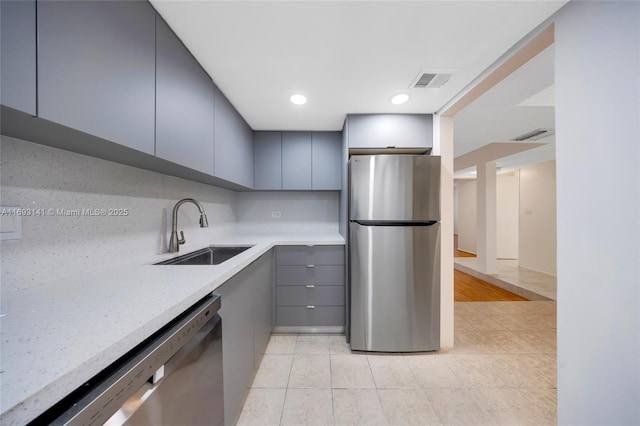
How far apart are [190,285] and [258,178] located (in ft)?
6.00

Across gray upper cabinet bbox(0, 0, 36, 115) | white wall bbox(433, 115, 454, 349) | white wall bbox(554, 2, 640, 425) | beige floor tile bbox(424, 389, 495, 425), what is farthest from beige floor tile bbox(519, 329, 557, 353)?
gray upper cabinet bbox(0, 0, 36, 115)

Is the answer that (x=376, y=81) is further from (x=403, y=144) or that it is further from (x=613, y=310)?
(x=613, y=310)

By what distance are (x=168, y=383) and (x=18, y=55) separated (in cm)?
100

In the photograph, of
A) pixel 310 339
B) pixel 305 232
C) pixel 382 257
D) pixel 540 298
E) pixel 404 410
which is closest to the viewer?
pixel 404 410

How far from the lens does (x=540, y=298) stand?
319cm

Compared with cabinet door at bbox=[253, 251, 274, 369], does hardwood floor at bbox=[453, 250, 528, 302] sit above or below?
below

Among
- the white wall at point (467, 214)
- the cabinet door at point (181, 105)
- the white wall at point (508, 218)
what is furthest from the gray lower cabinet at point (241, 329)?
the white wall at point (467, 214)

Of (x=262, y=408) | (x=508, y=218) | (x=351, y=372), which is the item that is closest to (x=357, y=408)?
(x=351, y=372)

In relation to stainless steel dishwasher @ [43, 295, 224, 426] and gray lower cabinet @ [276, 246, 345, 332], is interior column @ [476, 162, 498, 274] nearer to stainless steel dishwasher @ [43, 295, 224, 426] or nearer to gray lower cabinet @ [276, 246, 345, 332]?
gray lower cabinet @ [276, 246, 345, 332]

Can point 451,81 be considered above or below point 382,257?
above

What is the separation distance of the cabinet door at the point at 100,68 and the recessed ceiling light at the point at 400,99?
1567 mm

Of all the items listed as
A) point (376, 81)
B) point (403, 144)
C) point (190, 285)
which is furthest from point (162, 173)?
point (403, 144)

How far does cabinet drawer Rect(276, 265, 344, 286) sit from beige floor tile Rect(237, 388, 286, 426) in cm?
88

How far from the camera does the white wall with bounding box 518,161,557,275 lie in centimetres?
430
